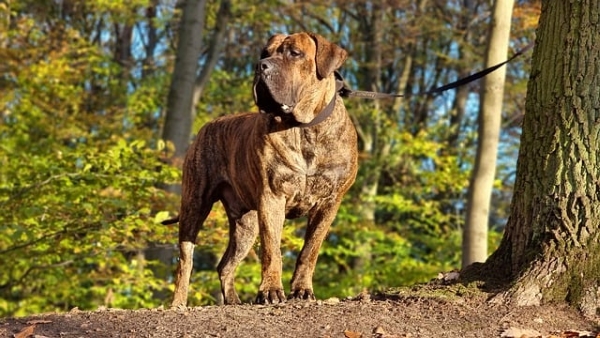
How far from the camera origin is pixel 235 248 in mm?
6004

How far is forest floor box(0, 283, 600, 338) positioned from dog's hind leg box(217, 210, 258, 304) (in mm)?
1266

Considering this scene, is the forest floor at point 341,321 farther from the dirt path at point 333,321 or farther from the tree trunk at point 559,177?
the tree trunk at point 559,177

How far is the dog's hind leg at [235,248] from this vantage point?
5926 mm

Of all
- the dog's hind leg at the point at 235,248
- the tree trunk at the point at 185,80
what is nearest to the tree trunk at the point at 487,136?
the tree trunk at the point at 185,80

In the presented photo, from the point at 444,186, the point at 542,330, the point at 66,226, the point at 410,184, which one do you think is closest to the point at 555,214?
the point at 542,330

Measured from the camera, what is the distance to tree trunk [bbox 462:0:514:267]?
1021 centimetres

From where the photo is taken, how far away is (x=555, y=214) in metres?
4.62

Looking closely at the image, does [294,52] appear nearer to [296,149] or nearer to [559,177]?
[296,149]

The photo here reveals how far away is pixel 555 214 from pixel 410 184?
1579 centimetres

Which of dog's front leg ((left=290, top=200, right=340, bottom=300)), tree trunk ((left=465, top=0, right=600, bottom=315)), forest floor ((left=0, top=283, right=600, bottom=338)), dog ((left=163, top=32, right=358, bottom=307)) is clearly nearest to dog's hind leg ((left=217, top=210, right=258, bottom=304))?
dog ((left=163, top=32, right=358, bottom=307))

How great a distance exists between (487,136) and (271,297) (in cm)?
648

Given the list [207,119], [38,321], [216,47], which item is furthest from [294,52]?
[207,119]

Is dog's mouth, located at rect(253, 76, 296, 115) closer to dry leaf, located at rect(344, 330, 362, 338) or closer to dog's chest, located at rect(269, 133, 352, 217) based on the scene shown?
dog's chest, located at rect(269, 133, 352, 217)

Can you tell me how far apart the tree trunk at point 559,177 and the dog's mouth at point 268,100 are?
1.44 meters
